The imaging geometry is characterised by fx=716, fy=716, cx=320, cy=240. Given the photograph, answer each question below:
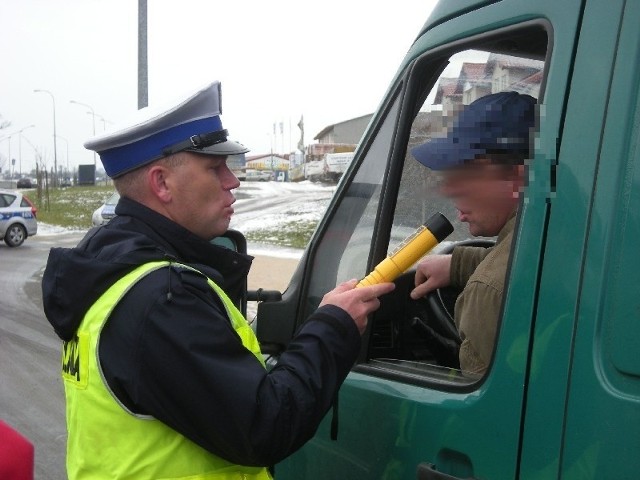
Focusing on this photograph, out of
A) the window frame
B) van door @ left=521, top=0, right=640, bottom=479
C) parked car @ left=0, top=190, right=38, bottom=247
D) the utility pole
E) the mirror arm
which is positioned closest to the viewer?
van door @ left=521, top=0, right=640, bottom=479

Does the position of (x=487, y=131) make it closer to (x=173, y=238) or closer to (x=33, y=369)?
(x=173, y=238)

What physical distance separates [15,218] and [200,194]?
20123mm

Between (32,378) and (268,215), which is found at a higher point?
(32,378)

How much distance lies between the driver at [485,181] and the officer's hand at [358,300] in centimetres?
24

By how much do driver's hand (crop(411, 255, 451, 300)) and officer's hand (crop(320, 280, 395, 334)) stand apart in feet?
2.31

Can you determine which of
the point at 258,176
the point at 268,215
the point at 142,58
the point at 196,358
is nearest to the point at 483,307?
the point at 196,358

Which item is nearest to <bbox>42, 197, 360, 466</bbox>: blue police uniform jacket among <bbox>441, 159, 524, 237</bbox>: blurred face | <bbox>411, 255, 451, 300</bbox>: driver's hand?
<bbox>441, 159, 524, 237</bbox>: blurred face

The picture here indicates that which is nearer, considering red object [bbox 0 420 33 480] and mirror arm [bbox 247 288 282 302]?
red object [bbox 0 420 33 480]

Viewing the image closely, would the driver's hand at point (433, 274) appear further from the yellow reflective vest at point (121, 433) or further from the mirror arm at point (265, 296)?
the yellow reflective vest at point (121, 433)

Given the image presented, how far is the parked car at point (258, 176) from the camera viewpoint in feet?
236

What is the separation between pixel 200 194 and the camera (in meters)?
1.84

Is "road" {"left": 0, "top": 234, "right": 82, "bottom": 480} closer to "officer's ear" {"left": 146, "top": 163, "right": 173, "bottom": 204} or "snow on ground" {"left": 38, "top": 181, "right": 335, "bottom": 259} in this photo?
"officer's ear" {"left": 146, "top": 163, "right": 173, "bottom": 204}

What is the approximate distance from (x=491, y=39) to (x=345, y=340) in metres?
0.79

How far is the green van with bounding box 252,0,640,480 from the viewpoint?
4.27 ft
